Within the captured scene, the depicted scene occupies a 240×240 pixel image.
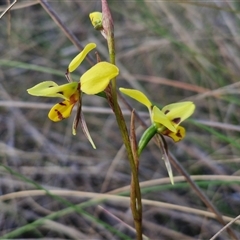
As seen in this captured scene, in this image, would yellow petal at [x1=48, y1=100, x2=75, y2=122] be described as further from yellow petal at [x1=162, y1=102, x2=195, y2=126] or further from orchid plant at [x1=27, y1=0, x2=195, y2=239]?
yellow petal at [x1=162, y1=102, x2=195, y2=126]

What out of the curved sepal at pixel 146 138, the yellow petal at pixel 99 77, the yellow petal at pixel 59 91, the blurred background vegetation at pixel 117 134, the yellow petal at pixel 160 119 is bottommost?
the blurred background vegetation at pixel 117 134

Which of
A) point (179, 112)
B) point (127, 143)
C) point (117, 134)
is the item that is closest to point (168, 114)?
point (179, 112)

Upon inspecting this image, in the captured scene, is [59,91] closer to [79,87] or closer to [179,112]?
[79,87]

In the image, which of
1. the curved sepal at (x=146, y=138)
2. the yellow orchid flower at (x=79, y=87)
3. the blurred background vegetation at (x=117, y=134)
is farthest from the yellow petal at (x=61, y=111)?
the blurred background vegetation at (x=117, y=134)

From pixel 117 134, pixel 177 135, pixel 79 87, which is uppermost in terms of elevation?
pixel 79 87

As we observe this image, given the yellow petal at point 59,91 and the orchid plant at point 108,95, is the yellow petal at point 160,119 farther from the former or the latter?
the yellow petal at point 59,91

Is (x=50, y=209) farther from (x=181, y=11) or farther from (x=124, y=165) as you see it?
(x=181, y=11)
